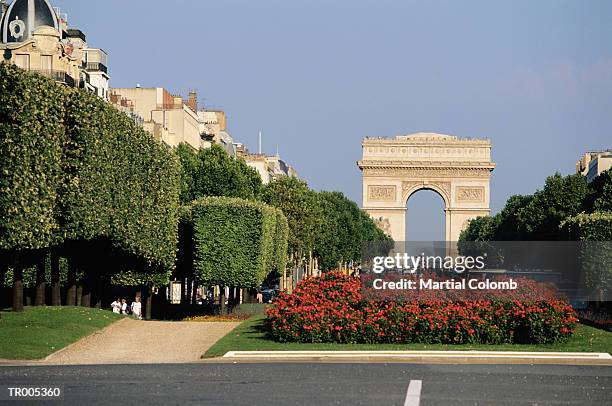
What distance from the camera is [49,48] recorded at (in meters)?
82.4

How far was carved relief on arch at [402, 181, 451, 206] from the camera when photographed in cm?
16575

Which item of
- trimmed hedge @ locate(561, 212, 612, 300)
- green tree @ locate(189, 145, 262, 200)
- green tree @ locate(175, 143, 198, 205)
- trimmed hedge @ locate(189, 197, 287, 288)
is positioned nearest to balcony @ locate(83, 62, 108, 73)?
green tree @ locate(175, 143, 198, 205)

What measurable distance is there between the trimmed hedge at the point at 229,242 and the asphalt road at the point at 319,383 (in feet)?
80.1

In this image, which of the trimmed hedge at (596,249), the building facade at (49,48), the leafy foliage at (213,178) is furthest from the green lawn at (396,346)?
the leafy foliage at (213,178)

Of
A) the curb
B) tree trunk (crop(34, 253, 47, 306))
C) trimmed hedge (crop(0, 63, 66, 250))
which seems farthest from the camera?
tree trunk (crop(34, 253, 47, 306))

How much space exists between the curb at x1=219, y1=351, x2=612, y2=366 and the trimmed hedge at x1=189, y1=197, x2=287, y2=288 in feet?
71.6

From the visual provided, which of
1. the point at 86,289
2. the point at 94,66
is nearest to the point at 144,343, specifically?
the point at 86,289

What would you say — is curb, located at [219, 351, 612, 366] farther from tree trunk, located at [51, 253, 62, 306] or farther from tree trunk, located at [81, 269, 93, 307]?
tree trunk, located at [81, 269, 93, 307]

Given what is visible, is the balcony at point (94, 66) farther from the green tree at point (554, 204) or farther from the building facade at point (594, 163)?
the building facade at point (594, 163)

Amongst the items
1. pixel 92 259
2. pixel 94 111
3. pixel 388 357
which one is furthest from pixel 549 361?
pixel 92 259

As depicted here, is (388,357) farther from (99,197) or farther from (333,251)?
(333,251)

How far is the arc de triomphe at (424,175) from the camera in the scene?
165m

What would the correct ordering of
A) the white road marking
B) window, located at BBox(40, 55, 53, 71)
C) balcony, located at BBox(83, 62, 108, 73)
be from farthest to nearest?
balcony, located at BBox(83, 62, 108, 73)
window, located at BBox(40, 55, 53, 71)
the white road marking

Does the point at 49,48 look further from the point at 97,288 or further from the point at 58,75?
the point at 97,288
